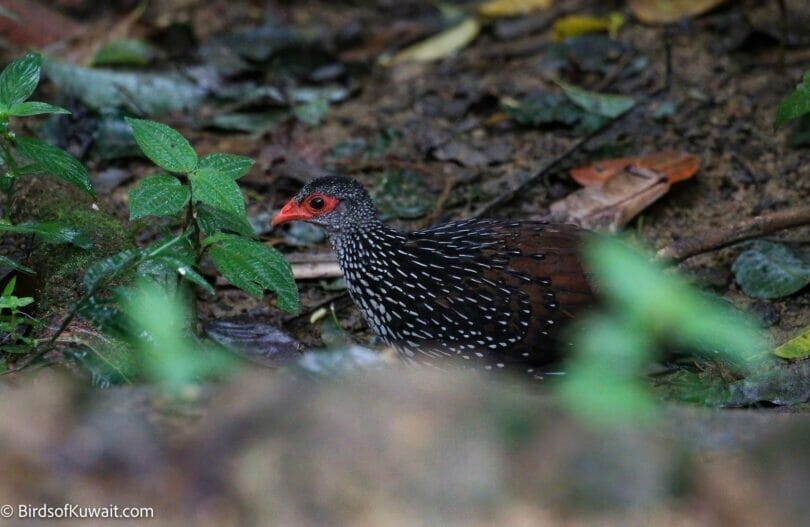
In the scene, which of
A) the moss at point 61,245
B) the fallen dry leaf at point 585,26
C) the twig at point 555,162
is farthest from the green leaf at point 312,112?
the moss at point 61,245

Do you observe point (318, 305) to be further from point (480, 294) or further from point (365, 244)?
point (480, 294)

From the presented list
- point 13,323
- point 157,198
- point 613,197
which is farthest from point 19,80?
point 613,197

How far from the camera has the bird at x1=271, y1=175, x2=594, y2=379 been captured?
4.15 m

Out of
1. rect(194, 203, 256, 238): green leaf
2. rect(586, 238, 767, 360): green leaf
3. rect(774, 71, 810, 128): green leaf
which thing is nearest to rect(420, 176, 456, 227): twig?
rect(194, 203, 256, 238): green leaf

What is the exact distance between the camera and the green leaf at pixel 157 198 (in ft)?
12.3

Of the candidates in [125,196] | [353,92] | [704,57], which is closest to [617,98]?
[704,57]

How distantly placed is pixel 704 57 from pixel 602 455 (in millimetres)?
5220

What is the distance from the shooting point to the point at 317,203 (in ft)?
15.3

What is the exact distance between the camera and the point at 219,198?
382cm

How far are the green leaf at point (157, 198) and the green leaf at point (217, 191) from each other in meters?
0.06

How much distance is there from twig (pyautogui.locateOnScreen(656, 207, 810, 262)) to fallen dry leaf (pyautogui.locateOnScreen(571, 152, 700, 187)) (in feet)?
3.07

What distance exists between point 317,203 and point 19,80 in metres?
1.37

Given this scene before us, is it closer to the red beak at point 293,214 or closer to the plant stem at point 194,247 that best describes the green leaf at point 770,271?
the red beak at point 293,214

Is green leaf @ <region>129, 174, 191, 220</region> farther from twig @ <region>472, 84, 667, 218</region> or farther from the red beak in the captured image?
twig @ <region>472, 84, 667, 218</region>
